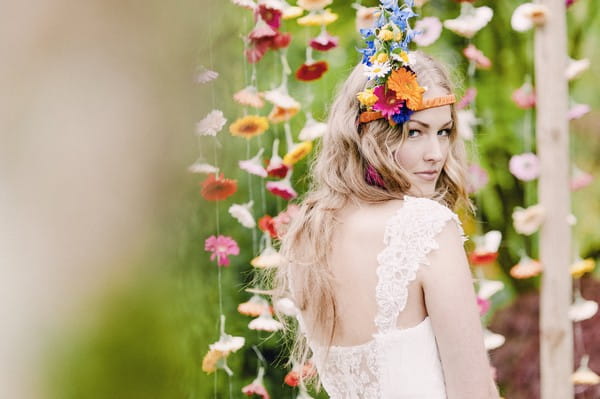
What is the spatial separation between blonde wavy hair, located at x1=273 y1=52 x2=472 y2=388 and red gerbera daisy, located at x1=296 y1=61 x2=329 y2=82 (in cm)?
72

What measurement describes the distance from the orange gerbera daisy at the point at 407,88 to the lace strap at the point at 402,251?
237mm

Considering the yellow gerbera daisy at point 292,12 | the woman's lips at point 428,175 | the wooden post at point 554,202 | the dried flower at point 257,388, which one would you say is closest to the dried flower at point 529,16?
the wooden post at point 554,202

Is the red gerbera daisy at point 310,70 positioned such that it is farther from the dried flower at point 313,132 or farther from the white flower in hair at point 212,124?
the white flower in hair at point 212,124

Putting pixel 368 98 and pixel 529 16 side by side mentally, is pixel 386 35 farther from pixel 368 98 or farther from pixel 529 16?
pixel 529 16

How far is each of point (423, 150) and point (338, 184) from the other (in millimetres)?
202

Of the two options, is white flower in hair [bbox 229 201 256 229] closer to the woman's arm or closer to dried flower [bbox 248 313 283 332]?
dried flower [bbox 248 313 283 332]

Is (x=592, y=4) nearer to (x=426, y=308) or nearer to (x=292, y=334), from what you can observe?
(x=292, y=334)

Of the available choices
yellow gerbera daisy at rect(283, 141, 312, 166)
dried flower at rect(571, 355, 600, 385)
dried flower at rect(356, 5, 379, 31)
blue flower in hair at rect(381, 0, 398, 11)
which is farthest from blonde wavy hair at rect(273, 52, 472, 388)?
dried flower at rect(571, 355, 600, 385)

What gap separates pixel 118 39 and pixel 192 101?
2.21 ft

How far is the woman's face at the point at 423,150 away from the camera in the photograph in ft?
5.56

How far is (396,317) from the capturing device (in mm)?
1545

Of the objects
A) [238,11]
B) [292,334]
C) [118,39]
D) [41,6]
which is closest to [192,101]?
[238,11]

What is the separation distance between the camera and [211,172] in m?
2.55

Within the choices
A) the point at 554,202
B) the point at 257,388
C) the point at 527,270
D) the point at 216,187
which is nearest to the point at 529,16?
the point at 554,202
